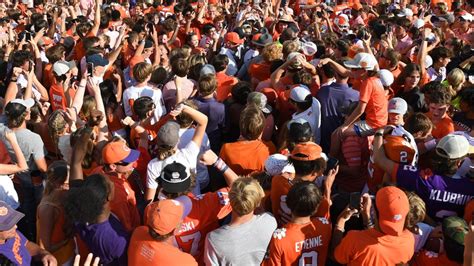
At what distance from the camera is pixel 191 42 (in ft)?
28.2

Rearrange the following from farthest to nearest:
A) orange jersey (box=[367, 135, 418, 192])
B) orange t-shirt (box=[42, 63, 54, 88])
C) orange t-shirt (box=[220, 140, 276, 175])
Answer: orange t-shirt (box=[42, 63, 54, 88])
orange t-shirt (box=[220, 140, 276, 175])
orange jersey (box=[367, 135, 418, 192])

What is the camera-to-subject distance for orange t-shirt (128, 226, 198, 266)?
3.06 meters

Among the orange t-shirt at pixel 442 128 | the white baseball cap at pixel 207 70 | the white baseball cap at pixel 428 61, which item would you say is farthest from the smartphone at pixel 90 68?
the white baseball cap at pixel 428 61

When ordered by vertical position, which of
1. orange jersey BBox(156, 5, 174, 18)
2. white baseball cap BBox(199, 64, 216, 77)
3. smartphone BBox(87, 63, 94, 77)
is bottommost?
orange jersey BBox(156, 5, 174, 18)

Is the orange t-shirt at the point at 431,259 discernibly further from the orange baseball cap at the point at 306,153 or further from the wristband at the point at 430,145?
the wristband at the point at 430,145

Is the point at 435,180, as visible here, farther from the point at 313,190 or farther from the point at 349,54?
the point at 349,54

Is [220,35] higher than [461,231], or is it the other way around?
[461,231]

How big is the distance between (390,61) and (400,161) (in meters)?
2.73

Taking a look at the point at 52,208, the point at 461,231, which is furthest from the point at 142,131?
the point at 461,231

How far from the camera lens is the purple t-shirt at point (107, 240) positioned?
3.31 meters

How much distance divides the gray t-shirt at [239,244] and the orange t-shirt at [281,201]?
422 millimetres

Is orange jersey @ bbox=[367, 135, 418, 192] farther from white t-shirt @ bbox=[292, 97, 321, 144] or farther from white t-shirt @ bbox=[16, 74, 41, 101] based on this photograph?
white t-shirt @ bbox=[16, 74, 41, 101]

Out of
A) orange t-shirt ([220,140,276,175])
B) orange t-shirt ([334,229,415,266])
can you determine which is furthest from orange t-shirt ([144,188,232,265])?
orange t-shirt ([334,229,415,266])

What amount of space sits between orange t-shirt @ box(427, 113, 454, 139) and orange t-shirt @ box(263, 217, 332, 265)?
2047mm
